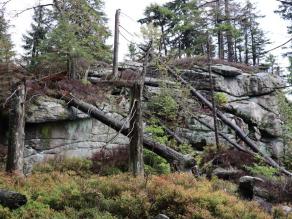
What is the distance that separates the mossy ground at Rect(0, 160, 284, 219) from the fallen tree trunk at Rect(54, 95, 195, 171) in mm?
2695

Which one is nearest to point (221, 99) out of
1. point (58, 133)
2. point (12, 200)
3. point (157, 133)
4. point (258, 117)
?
point (258, 117)

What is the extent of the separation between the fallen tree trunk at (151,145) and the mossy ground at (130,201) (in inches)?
106

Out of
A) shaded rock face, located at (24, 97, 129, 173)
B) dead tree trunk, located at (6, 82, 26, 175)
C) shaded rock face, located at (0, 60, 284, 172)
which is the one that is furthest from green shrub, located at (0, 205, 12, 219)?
shaded rock face, located at (24, 97, 129, 173)

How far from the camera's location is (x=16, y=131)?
12.7 m

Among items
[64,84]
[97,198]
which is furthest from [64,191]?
[64,84]

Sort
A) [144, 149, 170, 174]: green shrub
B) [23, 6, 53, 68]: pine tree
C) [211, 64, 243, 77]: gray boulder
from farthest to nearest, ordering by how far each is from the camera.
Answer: [23, 6, 53, 68]: pine tree
[211, 64, 243, 77]: gray boulder
[144, 149, 170, 174]: green shrub

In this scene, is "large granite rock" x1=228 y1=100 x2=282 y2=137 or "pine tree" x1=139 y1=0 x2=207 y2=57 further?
"pine tree" x1=139 y1=0 x2=207 y2=57

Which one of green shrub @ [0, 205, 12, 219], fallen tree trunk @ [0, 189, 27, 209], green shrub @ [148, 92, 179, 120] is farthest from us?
green shrub @ [148, 92, 179, 120]

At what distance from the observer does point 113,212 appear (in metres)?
9.07

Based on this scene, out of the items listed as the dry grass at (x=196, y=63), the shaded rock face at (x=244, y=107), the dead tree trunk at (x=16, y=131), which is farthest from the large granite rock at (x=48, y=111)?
the dry grass at (x=196, y=63)

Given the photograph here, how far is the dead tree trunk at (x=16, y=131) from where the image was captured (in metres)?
12.5

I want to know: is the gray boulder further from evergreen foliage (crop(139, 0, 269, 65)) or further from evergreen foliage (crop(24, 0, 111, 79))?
evergreen foliage (crop(24, 0, 111, 79))

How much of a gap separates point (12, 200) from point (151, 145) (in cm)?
667

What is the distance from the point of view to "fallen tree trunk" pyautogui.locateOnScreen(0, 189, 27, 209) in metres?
8.89
